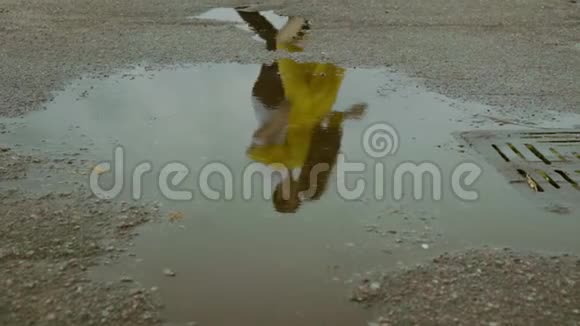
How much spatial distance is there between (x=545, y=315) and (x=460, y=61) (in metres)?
4.52

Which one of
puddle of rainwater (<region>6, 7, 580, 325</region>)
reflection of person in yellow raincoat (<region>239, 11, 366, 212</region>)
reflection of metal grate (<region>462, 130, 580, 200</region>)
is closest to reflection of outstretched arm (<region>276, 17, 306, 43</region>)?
reflection of person in yellow raincoat (<region>239, 11, 366, 212</region>)

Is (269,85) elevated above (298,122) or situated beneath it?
elevated above

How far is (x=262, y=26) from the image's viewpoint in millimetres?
→ 8688

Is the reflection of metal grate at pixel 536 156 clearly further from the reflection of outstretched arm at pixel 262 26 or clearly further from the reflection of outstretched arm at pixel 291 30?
the reflection of outstretched arm at pixel 291 30

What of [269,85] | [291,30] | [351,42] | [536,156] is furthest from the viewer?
[291,30]

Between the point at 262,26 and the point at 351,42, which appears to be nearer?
the point at 351,42

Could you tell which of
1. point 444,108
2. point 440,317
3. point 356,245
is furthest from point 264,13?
point 440,317

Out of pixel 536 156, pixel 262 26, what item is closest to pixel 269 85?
pixel 262 26

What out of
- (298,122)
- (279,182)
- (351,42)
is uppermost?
(351,42)

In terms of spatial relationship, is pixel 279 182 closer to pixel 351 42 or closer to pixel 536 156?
pixel 536 156

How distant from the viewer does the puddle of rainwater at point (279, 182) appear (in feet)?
11.1

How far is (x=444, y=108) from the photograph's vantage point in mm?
5910

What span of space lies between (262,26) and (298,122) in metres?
3.49

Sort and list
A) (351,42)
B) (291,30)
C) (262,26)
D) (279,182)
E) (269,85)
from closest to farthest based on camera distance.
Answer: (279,182) → (269,85) → (351,42) → (291,30) → (262,26)
